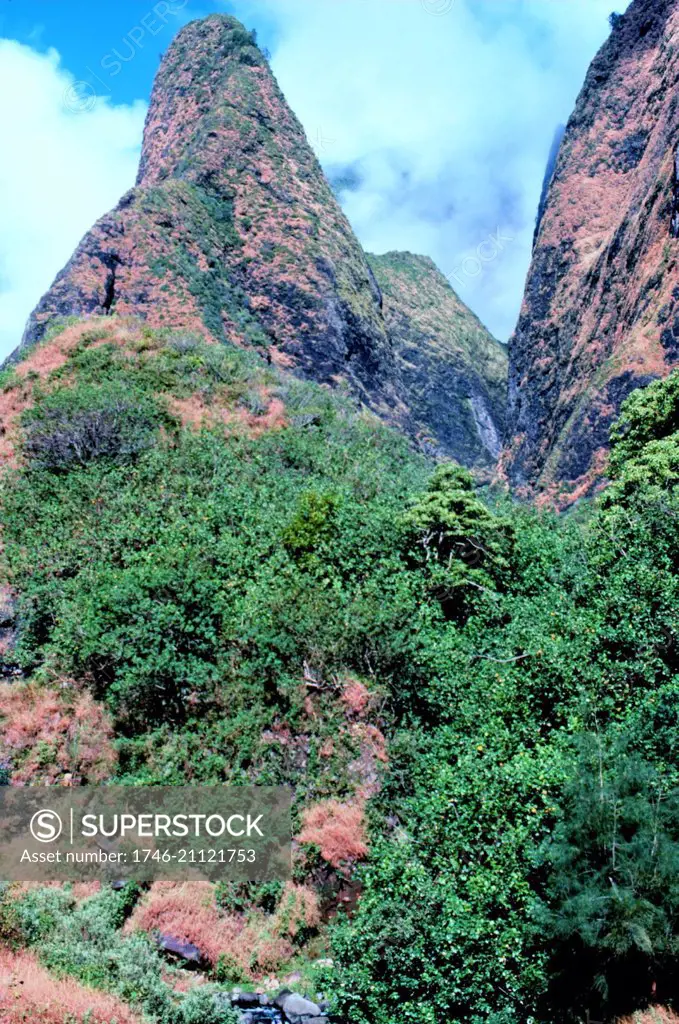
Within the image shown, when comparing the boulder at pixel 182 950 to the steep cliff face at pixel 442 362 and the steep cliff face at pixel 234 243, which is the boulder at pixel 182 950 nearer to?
the steep cliff face at pixel 234 243

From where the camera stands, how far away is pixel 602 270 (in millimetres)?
37125

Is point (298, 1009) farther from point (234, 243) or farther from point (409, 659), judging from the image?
point (234, 243)

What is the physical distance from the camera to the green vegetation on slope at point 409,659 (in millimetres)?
6055

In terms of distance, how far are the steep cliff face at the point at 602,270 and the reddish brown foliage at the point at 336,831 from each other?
70.5 feet

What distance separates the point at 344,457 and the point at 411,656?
818 centimetres

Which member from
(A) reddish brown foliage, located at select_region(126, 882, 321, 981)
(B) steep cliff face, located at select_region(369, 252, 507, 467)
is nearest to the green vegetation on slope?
(A) reddish brown foliage, located at select_region(126, 882, 321, 981)

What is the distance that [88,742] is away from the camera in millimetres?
9000

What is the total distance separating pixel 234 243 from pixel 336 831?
37.2 metres

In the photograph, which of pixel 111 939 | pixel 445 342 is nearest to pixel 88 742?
pixel 111 939

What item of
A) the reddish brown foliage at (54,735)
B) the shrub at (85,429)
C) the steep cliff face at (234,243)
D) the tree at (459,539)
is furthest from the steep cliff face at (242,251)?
the reddish brown foliage at (54,735)

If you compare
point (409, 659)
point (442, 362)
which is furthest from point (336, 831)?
point (442, 362)

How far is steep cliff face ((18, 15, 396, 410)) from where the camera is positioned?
108ft

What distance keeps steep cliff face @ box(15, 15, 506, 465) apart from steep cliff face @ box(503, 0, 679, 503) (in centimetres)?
949

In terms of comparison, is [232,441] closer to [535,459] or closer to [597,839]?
[597,839]
